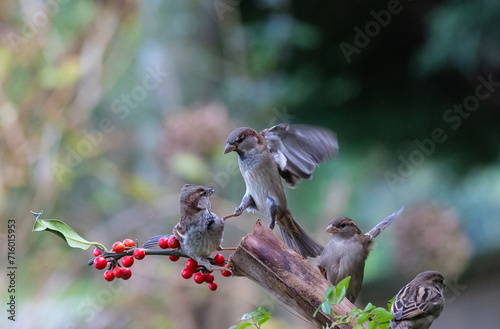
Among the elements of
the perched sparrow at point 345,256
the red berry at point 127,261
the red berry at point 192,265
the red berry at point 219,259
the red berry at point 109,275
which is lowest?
the red berry at point 109,275

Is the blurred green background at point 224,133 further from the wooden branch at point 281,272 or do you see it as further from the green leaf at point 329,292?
the green leaf at point 329,292

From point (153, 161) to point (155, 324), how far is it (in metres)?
0.95

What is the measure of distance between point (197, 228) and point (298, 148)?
60 cm

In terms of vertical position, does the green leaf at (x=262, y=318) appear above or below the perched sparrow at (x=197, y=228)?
below

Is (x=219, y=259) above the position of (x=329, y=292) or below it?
above

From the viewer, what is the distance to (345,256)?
1.97m

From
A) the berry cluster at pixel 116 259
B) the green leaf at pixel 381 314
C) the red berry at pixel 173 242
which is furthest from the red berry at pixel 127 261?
the green leaf at pixel 381 314

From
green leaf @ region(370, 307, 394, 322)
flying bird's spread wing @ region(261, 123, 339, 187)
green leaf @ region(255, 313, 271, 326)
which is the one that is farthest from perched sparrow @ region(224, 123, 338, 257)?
green leaf @ region(370, 307, 394, 322)

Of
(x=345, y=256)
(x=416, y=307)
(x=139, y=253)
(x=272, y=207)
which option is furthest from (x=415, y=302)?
(x=139, y=253)

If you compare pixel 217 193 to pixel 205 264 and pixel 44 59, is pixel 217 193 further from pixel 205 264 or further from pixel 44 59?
pixel 205 264

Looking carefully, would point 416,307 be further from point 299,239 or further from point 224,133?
point 224,133

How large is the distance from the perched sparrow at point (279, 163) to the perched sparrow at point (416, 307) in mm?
320

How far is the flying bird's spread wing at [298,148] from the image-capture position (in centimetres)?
198

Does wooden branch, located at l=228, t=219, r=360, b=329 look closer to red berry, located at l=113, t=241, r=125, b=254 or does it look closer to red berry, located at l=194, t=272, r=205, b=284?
red berry, located at l=194, t=272, r=205, b=284
